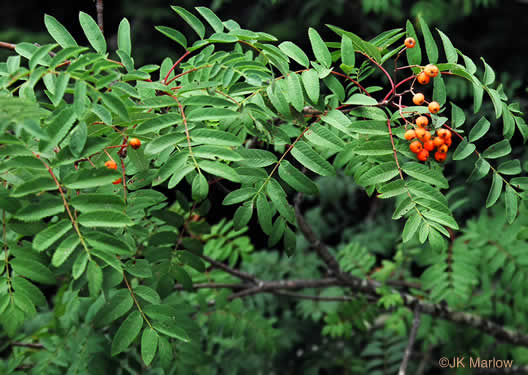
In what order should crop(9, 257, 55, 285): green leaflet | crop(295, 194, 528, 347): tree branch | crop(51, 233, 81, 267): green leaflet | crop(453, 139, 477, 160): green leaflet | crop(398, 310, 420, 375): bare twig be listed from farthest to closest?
crop(295, 194, 528, 347): tree branch, crop(398, 310, 420, 375): bare twig, crop(453, 139, 477, 160): green leaflet, crop(9, 257, 55, 285): green leaflet, crop(51, 233, 81, 267): green leaflet

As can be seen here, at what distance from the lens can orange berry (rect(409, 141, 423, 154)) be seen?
1.19m

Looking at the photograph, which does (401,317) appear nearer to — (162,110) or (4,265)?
(162,110)

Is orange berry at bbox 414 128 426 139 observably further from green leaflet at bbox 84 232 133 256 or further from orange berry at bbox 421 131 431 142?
green leaflet at bbox 84 232 133 256

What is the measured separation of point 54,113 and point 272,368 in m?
2.22

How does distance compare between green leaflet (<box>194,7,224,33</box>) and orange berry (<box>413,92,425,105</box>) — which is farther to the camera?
green leaflet (<box>194,7,224,33</box>)

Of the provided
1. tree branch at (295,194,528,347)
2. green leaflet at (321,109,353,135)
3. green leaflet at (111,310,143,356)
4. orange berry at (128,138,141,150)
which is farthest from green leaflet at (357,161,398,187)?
tree branch at (295,194,528,347)

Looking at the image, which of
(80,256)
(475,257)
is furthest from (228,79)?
(475,257)

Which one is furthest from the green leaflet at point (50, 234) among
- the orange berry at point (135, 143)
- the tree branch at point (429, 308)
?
the tree branch at point (429, 308)

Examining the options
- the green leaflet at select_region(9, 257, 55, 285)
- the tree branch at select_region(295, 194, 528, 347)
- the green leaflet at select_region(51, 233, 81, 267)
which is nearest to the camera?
the green leaflet at select_region(51, 233, 81, 267)

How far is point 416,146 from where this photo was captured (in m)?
1.19

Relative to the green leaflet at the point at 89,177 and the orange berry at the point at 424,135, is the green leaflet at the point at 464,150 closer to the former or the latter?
the orange berry at the point at 424,135

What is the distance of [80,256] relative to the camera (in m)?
1.05

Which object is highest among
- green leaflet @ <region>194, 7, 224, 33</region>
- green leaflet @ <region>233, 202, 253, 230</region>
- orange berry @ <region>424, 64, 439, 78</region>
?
Answer: green leaflet @ <region>194, 7, 224, 33</region>

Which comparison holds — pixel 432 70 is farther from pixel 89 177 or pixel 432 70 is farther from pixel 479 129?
pixel 89 177
